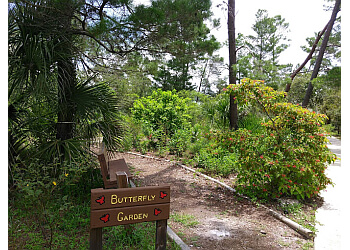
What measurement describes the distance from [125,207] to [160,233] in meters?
0.50

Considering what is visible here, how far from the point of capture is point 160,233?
Result: 8.73 feet

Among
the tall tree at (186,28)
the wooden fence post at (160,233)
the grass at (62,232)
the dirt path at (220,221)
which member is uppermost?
the tall tree at (186,28)

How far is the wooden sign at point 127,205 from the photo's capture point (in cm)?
238

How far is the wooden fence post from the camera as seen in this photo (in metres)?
2.66

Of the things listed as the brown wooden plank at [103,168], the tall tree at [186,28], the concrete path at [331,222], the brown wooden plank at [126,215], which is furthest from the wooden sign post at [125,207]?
the tall tree at [186,28]

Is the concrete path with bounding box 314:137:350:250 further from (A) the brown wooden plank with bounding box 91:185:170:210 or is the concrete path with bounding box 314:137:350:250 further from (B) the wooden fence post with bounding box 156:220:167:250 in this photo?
(A) the brown wooden plank with bounding box 91:185:170:210

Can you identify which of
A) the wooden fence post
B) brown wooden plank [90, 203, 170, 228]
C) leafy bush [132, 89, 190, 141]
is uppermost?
leafy bush [132, 89, 190, 141]

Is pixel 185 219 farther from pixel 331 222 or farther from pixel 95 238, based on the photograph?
pixel 331 222

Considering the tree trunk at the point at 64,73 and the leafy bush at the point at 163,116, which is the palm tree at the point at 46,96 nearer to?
the tree trunk at the point at 64,73

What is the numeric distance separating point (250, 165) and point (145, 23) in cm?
305

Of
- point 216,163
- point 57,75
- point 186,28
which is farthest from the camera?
point 216,163

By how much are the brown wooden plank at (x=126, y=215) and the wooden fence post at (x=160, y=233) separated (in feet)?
0.31

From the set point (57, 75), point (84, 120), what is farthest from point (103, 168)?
point (57, 75)

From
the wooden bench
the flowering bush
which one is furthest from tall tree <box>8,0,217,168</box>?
the flowering bush
